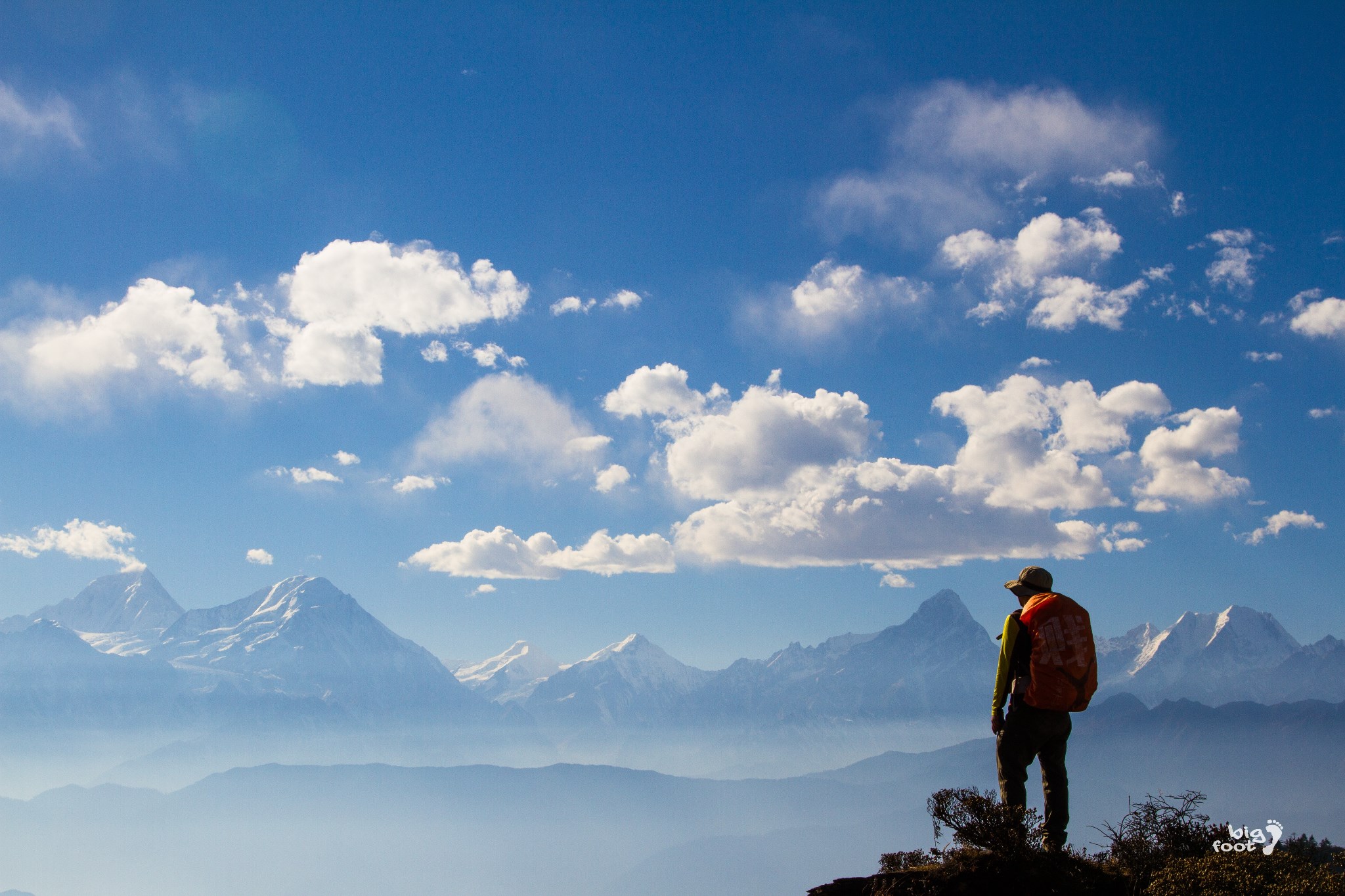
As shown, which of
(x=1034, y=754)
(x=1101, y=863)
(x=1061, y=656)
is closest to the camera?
(x=1101, y=863)

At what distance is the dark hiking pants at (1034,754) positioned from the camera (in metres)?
10.6

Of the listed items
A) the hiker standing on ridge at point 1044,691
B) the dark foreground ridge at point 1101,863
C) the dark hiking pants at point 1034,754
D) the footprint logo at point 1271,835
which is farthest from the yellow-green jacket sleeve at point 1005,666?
the footprint logo at point 1271,835

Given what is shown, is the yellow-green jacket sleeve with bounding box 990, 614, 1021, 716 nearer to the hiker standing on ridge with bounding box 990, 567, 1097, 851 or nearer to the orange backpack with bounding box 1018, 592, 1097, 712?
the hiker standing on ridge with bounding box 990, 567, 1097, 851

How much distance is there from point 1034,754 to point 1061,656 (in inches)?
52.3

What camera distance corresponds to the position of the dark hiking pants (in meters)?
10.6

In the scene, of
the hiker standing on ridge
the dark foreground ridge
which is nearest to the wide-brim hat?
the hiker standing on ridge

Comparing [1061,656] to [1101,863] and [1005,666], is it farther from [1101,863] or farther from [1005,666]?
[1101,863]

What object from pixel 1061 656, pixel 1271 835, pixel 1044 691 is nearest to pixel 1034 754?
pixel 1044 691

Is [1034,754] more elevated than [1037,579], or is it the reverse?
[1037,579]

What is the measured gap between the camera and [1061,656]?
34.6 ft

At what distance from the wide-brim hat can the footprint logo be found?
3392 mm

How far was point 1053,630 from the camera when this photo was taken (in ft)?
34.7

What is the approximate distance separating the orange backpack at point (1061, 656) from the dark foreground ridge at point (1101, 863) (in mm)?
1312

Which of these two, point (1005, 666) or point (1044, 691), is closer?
point (1044, 691)
